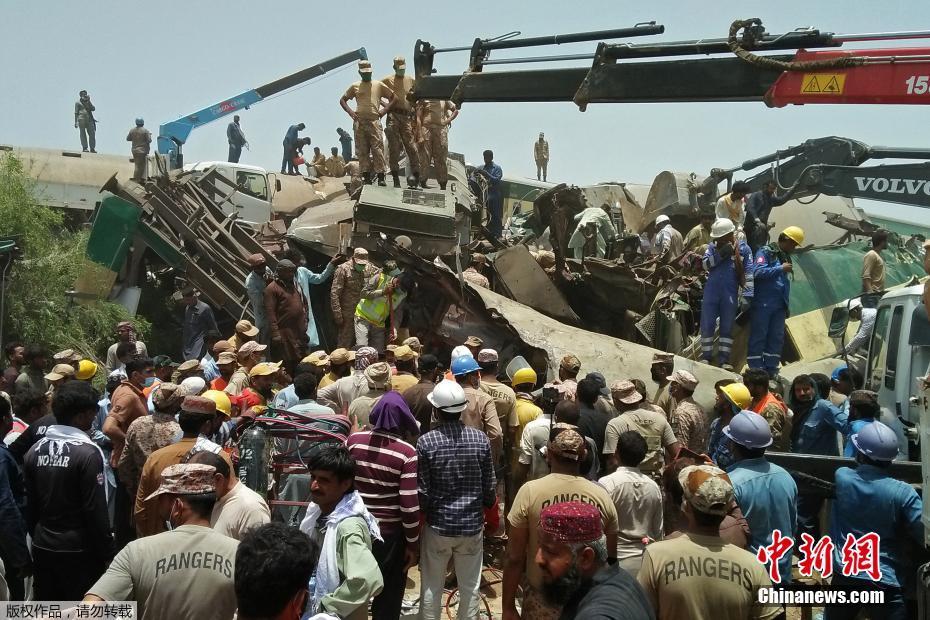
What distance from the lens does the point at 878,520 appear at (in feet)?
15.8

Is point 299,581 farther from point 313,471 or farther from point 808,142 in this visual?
point 808,142

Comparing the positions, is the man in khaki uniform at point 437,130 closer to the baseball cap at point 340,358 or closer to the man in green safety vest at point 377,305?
the man in green safety vest at point 377,305

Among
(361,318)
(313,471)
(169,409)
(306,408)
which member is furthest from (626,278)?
(313,471)

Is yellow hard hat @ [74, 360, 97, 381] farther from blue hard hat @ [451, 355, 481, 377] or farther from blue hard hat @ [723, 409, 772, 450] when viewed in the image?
blue hard hat @ [723, 409, 772, 450]

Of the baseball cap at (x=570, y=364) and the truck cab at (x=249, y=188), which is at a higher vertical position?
the truck cab at (x=249, y=188)

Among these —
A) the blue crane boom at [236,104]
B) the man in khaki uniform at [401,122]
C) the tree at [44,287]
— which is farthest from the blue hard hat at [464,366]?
the blue crane boom at [236,104]

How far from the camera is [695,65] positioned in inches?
349

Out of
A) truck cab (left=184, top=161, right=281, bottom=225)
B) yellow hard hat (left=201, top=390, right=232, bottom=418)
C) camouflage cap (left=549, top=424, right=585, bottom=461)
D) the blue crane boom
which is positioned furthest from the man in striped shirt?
the blue crane boom

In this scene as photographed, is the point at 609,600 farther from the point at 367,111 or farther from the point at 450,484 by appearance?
the point at 367,111

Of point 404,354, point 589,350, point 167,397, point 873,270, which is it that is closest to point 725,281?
point 589,350

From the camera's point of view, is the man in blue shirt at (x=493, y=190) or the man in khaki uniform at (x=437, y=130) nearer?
the man in khaki uniform at (x=437, y=130)

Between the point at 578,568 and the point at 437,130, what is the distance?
11325 mm

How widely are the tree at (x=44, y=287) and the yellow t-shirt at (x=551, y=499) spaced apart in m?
9.46

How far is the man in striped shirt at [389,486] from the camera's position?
5.19 m
